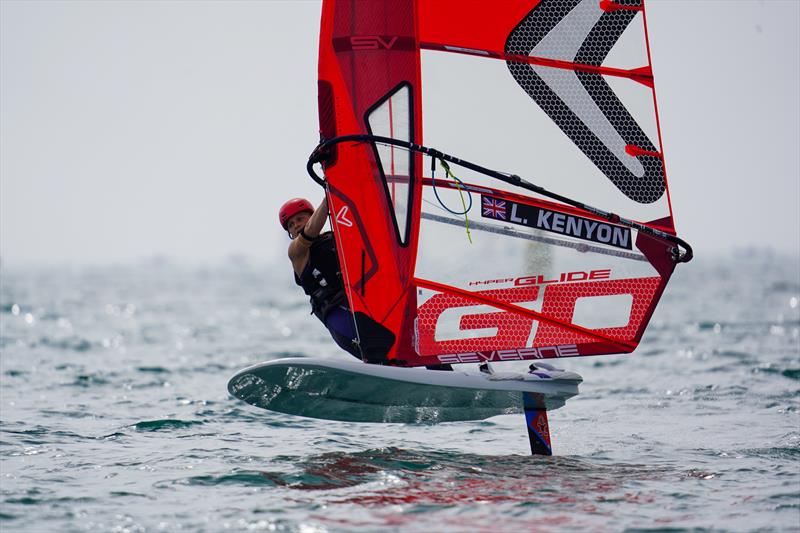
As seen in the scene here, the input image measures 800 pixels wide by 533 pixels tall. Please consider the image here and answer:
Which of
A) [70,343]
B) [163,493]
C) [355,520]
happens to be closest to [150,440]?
[163,493]

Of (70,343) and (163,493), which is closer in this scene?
(163,493)

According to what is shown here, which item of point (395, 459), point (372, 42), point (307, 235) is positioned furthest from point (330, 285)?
point (372, 42)

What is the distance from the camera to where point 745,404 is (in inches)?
→ 381

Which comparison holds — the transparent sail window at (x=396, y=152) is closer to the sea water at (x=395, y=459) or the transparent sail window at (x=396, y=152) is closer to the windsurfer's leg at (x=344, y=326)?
the windsurfer's leg at (x=344, y=326)

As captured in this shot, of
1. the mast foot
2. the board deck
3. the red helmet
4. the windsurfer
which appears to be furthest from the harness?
the mast foot

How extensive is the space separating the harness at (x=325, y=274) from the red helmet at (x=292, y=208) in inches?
9.2

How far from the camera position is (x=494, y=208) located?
657cm

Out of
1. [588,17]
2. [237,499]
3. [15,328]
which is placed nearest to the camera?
[237,499]

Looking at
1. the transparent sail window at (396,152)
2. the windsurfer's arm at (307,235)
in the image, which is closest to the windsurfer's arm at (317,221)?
the windsurfer's arm at (307,235)

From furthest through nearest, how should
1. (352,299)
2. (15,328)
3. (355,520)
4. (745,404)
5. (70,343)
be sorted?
1. (15,328)
2. (70,343)
3. (745,404)
4. (352,299)
5. (355,520)

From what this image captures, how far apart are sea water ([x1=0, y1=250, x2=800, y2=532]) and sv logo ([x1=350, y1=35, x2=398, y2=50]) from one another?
282 cm

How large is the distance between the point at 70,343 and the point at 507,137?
12971 mm

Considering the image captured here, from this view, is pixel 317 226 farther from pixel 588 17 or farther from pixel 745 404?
pixel 745 404

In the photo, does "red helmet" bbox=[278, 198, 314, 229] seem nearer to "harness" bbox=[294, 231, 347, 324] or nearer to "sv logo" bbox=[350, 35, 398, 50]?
"harness" bbox=[294, 231, 347, 324]
